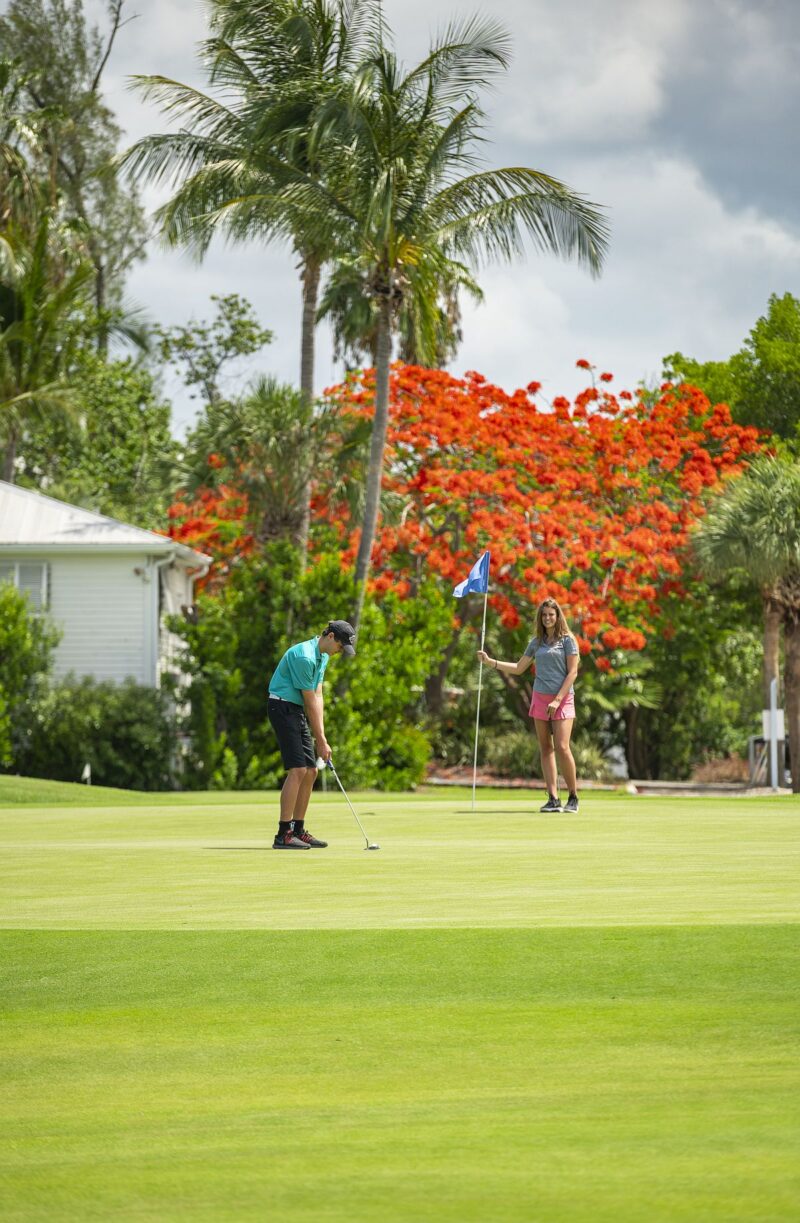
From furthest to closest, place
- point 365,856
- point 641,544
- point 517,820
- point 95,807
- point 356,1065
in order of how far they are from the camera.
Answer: point 641,544, point 95,807, point 517,820, point 365,856, point 356,1065

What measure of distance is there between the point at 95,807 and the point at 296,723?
6797 mm

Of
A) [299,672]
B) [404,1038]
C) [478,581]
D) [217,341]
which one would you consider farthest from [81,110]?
[404,1038]

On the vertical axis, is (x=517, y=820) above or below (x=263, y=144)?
below

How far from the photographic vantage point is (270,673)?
2761 cm

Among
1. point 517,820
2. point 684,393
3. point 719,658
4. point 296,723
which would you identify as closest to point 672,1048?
point 296,723

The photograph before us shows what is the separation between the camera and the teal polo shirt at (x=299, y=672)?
12.2 metres

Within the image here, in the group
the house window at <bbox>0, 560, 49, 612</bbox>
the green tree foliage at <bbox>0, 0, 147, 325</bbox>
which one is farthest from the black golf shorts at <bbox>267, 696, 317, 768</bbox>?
the green tree foliage at <bbox>0, 0, 147, 325</bbox>

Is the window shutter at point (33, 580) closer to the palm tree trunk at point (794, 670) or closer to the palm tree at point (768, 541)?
the palm tree at point (768, 541)

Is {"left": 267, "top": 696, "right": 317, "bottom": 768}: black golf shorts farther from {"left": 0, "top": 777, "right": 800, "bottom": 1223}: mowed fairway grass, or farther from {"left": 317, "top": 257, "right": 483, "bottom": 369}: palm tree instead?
{"left": 317, "top": 257, "right": 483, "bottom": 369}: palm tree

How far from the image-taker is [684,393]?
104ft

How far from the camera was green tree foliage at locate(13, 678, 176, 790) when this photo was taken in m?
27.2

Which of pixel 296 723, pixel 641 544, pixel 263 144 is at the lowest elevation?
pixel 296 723

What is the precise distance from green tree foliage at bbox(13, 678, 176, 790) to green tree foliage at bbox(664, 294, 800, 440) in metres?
15.6

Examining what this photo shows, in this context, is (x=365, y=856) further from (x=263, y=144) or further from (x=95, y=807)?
(x=263, y=144)
